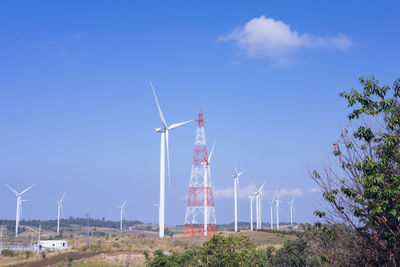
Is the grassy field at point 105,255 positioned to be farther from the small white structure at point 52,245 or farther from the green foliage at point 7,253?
the small white structure at point 52,245

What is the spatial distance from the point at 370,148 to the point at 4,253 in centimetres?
8103

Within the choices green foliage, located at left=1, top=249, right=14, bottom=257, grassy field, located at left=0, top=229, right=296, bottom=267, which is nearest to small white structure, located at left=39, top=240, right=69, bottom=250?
grassy field, located at left=0, top=229, right=296, bottom=267

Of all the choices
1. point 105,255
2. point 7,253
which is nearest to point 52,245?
point 7,253

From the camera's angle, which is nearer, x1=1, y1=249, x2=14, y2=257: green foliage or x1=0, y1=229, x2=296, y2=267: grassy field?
x1=0, y1=229, x2=296, y2=267: grassy field

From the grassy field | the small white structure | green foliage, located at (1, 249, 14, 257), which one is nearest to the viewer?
the grassy field

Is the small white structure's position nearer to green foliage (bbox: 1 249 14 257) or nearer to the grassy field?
the grassy field

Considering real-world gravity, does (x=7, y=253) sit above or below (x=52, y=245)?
below

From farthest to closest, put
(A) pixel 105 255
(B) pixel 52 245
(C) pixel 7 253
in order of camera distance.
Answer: (B) pixel 52 245
(C) pixel 7 253
(A) pixel 105 255

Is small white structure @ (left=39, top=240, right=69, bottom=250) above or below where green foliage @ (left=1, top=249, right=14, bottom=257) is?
above

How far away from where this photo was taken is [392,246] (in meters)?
18.3

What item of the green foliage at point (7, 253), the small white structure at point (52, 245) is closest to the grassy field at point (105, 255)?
the green foliage at point (7, 253)

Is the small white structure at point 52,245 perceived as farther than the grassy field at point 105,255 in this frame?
Yes

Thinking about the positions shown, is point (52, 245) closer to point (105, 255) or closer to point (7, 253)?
point (7, 253)

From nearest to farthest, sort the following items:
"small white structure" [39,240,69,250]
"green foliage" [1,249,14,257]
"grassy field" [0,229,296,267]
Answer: "grassy field" [0,229,296,267] → "green foliage" [1,249,14,257] → "small white structure" [39,240,69,250]
